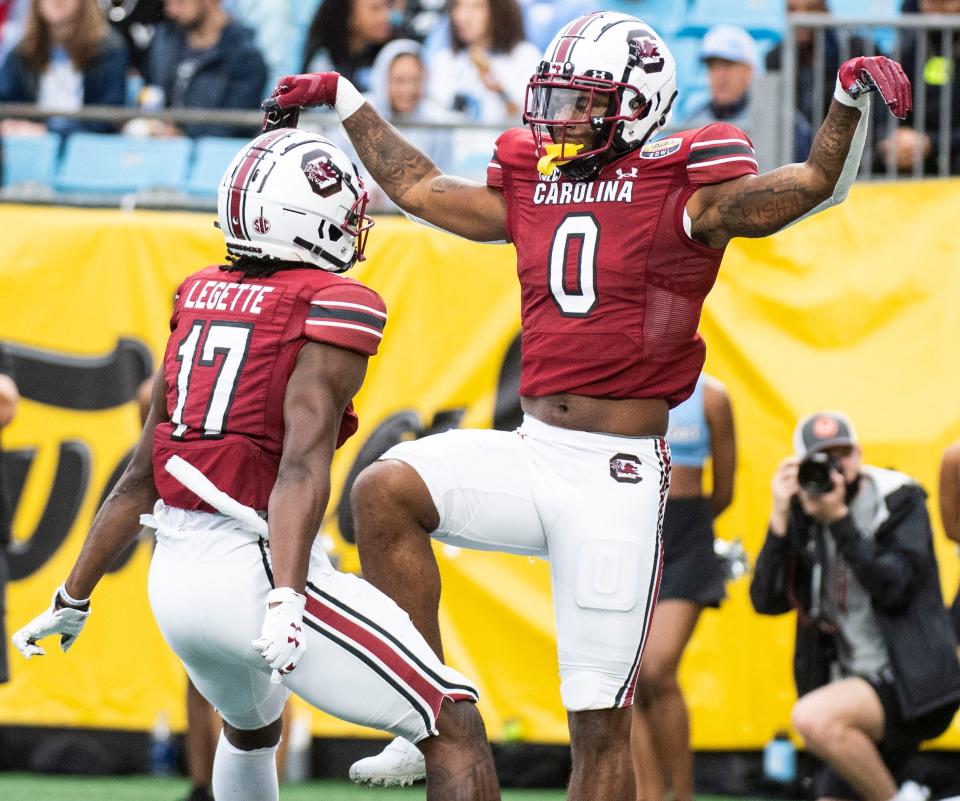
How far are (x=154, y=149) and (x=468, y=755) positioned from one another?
17.7 ft

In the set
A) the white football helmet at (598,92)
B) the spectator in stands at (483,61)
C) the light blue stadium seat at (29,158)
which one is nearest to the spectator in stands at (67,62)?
the light blue stadium seat at (29,158)

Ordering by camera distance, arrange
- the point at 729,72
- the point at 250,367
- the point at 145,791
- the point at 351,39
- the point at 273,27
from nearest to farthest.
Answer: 1. the point at 250,367
2. the point at 145,791
3. the point at 729,72
4. the point at 351,39
5. the point at 273,27

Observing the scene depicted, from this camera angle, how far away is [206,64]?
895 centimetres

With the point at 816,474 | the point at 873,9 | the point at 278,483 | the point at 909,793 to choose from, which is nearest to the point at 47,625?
the point at 278,483

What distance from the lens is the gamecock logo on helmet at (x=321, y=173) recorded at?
406cm

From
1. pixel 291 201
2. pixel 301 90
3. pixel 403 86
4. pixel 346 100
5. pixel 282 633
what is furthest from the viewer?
pixel 403 86

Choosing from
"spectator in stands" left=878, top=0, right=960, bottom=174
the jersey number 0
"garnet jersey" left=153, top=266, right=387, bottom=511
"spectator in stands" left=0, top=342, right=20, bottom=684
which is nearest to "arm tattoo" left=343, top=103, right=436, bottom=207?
the jersey number 0

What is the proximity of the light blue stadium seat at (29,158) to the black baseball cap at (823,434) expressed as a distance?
4390 mm

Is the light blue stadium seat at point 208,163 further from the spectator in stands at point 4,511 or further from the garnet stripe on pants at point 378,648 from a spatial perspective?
the garnet stripe on pants at point 378,648

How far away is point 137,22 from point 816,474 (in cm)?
539

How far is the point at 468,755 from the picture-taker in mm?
3867

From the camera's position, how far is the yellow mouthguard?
440cm

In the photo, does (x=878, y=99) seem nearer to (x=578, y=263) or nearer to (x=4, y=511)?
(x=578, y=263)

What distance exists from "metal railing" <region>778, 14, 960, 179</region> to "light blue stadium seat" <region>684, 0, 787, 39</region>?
159cm
